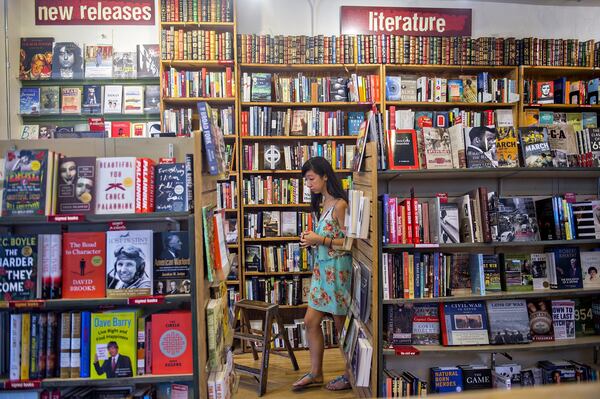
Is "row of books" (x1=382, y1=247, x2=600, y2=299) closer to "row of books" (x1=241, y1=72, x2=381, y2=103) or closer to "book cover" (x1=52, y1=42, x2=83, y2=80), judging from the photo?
"row of books" (x1=241, y1=72, x2=381, y2=103)

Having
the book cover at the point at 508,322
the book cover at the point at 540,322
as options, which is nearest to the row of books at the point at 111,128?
the book cover at the point at 508,322

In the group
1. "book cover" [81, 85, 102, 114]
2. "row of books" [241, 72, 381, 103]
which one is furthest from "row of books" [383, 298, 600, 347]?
"book cover" [81, 85, 102, 114]

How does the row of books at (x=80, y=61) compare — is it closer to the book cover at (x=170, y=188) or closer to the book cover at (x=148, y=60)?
the book cover at (x=148, y=60)

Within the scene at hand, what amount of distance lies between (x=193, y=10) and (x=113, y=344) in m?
3.21

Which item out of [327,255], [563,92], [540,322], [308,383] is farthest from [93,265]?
[563,92]

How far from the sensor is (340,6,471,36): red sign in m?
4.44

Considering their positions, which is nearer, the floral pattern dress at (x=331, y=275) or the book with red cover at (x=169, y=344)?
the book with red cover at (x=169, y=344)

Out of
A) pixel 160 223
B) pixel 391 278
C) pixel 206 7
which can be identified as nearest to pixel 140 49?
pixel 206 7

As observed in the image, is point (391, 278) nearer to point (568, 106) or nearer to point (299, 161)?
point (299, 161)

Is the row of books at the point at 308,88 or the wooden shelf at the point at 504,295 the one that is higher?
the row of books at the point at 308,88

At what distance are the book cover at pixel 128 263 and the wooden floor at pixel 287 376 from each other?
1404 millimetres

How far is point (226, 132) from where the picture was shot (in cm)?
412

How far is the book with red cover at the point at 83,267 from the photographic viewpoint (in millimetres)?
1979

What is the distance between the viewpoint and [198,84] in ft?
13.5
